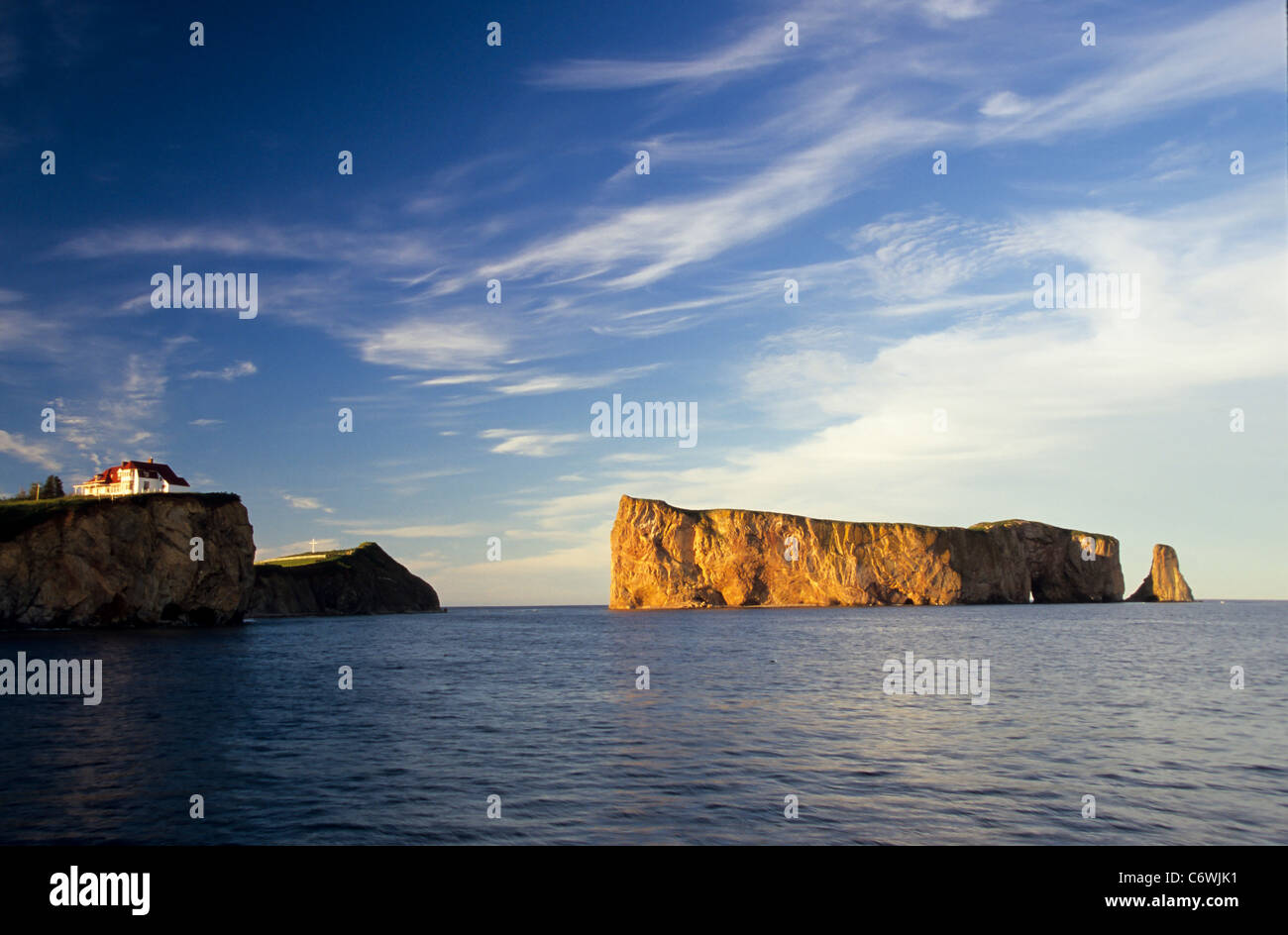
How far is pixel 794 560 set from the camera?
184 metres

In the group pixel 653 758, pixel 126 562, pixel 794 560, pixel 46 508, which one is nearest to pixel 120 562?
pixel 126 562

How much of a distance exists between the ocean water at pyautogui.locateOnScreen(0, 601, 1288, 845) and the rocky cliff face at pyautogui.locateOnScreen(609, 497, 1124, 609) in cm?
13271

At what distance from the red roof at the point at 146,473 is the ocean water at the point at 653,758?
262 feet

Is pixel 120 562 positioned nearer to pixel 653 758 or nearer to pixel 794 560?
pixel 653 758

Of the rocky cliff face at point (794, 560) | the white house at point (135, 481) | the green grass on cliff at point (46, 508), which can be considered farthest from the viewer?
the rocky cliff face at point (794, 560)

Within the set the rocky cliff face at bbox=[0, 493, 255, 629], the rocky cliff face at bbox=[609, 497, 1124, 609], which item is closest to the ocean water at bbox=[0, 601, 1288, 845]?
the rocky cliff face at bbox=[0, 493, 255, 629]

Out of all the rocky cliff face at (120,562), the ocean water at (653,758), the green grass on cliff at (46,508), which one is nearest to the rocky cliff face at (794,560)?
the rocky cliff face at (120,562)

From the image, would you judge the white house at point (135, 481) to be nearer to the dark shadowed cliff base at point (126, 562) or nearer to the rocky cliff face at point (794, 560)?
the dark shadowed cliff base at point (126, 562)

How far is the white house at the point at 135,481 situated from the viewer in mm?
116500

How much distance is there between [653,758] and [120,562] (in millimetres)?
110286

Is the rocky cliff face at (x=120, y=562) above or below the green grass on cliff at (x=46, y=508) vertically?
below
